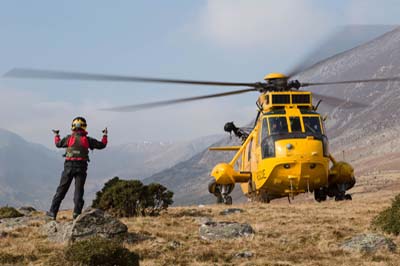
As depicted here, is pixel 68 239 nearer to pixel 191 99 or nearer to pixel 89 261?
pixel 89 261

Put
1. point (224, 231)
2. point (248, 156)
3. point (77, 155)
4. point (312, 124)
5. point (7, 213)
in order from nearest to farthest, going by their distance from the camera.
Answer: point (224, 231), point (77, 155), point (7, 213), point (312, 124), point (248, 156)

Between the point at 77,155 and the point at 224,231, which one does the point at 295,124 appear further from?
the point at 77,155

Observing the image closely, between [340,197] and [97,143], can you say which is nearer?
[97,143]

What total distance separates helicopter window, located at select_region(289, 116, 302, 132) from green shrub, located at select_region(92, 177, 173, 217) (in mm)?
6305

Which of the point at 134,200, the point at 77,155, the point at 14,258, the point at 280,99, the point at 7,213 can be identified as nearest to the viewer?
the point at 14,258

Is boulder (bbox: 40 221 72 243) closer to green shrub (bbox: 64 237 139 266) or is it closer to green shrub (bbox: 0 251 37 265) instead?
green shrub (bbox: 0 251 37 265)

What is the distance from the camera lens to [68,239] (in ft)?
42.4

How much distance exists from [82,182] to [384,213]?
8753mm

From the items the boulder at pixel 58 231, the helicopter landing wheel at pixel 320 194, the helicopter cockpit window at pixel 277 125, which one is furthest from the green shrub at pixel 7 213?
the helicopter landing wheel at pixel 320 194

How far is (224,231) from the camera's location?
1440cm

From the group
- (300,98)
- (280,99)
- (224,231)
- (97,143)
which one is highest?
(300,98)

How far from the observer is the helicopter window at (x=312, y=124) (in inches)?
937

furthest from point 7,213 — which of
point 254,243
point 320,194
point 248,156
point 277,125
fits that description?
point 320,194

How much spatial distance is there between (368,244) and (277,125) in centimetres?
1162
